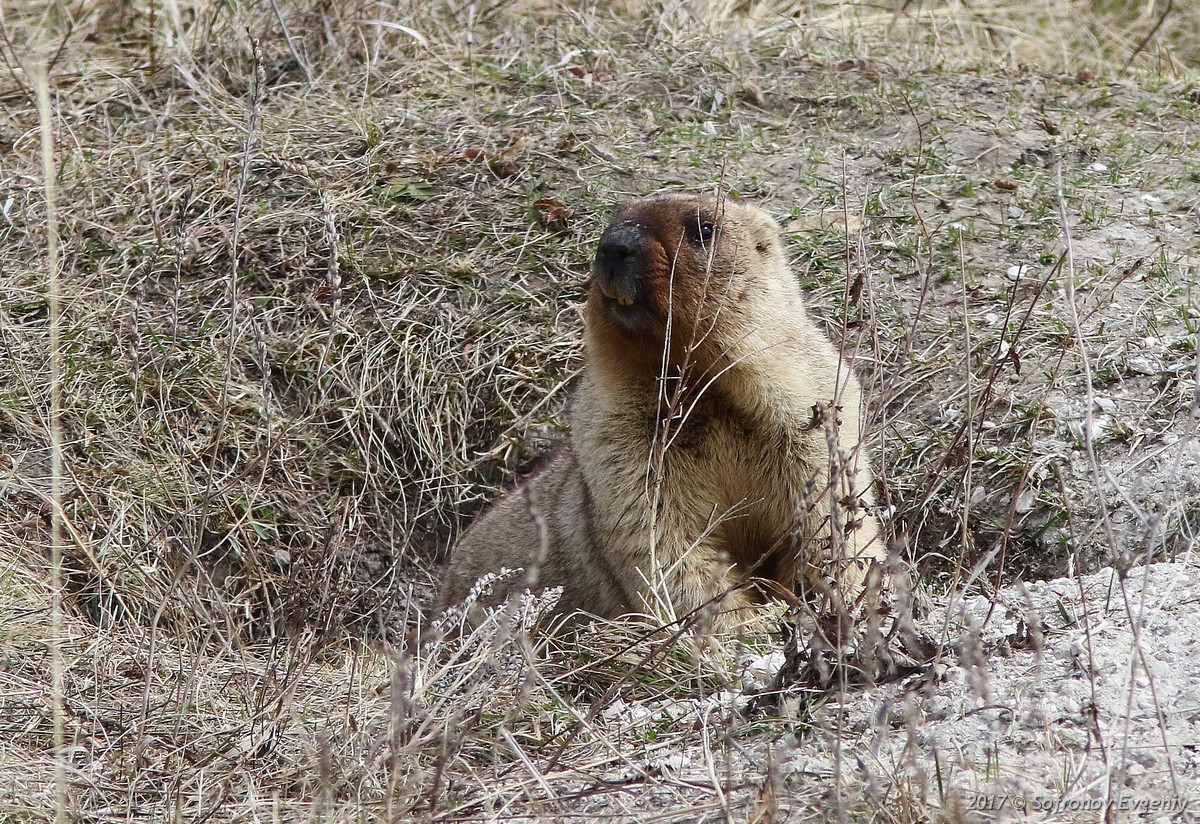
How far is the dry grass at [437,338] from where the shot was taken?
12.4 ft

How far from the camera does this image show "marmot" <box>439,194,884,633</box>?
4578 mm

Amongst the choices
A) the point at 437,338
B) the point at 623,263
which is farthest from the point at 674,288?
the point at 437,338

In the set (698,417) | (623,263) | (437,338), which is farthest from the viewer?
(437,338)

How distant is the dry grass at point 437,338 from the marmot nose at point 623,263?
0.81m

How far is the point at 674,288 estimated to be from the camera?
4.56m

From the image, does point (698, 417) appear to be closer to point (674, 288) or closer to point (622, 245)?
point (674, 288)

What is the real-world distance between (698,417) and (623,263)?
68 cm

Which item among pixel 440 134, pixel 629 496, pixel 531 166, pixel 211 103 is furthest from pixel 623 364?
pixel 211 103

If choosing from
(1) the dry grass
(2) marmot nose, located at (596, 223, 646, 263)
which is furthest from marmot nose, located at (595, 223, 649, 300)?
(1) the dry grass

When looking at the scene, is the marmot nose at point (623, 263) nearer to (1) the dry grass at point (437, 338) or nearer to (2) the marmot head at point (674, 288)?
(2) the marmot head at point (674, 288)

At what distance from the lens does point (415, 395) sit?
21.1 feet

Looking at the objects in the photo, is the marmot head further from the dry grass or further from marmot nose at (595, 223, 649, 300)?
the dry grass

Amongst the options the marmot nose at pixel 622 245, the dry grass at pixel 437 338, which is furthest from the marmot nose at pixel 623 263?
the dry grass at pixel 437 338

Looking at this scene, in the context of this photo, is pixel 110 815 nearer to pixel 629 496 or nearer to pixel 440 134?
pixel 629 496
